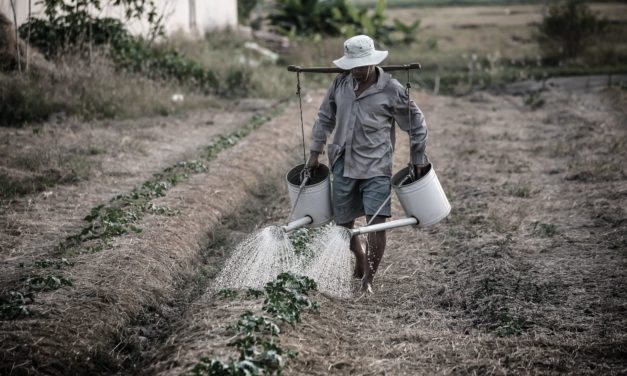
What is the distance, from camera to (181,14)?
19.5 meters

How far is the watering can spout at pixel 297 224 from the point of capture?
522cm

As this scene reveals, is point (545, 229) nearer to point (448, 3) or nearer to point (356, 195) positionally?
point (356, 195)

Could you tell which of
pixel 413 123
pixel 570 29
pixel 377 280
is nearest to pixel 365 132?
pixel 413 123

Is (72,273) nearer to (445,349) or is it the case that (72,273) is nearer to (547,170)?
(445,349)

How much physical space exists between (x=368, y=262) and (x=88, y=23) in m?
10.4

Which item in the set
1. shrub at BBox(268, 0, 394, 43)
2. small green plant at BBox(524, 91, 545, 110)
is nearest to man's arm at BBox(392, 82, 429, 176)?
small green plant at BBox(524, 91, 545, 110)

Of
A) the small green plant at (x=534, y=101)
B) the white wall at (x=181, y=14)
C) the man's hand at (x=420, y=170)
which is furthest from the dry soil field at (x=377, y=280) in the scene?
the small green plant at (x=534, y=101)

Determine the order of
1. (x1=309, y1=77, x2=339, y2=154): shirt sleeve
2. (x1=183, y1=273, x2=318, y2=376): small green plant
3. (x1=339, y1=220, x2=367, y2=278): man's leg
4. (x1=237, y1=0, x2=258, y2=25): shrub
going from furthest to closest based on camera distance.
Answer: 1. (x1=237, y1=0, x2=258, y2=25): shrub
2. (x1=339, y1=220, x2=367, y2=278): man's leg
3. (x1=309, y1=77, x2=339, y2=154): shirt sleeve
4. (x1=183, y1=273, x2=318, y2=376): small green plant

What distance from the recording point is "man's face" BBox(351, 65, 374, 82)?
5.13 meters

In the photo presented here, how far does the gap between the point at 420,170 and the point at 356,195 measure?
50cm

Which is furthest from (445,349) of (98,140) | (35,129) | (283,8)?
(283,8)

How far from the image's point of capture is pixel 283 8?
25.1 m

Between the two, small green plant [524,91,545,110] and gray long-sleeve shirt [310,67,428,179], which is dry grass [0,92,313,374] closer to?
gray long-sleeve shirt [310,67,428,179]

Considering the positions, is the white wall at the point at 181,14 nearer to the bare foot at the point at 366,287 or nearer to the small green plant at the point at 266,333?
the bare foot at the point at 366,287
